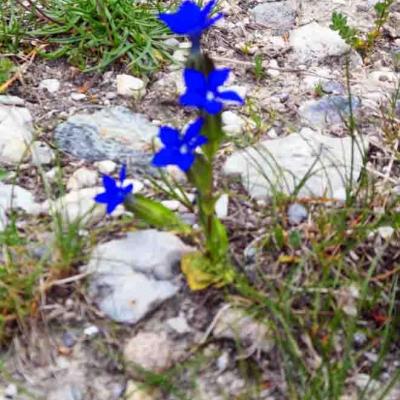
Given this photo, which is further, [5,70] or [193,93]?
[5,70]

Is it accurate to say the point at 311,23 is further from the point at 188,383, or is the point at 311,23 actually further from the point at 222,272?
the point at 188,383

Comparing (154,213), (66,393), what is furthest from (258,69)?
(66,393)

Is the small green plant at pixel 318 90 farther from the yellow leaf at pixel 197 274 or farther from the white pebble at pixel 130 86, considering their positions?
the yellow leaf at pixel 197 274

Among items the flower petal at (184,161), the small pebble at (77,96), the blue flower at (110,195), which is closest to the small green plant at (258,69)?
the small pebble at (77,96)

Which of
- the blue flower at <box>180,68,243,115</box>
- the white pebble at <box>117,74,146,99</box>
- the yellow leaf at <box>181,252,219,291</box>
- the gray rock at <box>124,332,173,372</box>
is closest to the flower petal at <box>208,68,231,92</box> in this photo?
the blue flower at <box>180,68,243,115</box>

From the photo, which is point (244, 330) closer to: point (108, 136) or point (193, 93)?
point (193, 93)

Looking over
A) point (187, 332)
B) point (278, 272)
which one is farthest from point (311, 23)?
point (187, 332)
